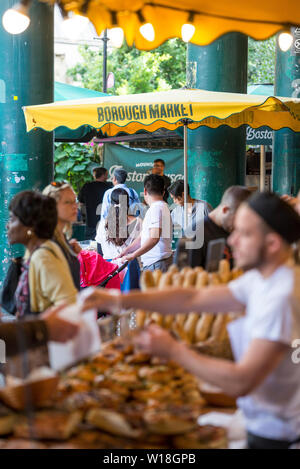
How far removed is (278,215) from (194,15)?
254 centimetres

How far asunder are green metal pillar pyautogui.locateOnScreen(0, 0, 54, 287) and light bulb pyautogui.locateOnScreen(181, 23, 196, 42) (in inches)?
110

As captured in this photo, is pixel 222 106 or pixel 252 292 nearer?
pixel 252 292

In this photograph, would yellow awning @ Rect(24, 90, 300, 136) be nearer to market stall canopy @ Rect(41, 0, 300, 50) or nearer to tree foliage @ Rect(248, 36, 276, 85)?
market stall canopy @ Rect(41, 0, 300, 50)

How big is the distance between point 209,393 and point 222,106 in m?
3.84

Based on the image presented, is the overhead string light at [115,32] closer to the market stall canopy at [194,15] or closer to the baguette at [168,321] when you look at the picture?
the market stall canopy at [194,15]

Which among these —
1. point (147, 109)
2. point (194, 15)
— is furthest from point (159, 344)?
point (147, 109)

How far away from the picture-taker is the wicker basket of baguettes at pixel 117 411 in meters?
2.29

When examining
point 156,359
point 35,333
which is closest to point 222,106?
point 156,359

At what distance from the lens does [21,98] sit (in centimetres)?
692

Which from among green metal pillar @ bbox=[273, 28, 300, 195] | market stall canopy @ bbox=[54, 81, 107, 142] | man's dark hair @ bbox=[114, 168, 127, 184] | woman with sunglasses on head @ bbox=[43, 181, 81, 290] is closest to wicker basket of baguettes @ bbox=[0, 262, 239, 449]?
woman with sunglasses on head @ bbox=[43, 181, 81, 290]

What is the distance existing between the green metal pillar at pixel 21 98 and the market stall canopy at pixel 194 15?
8.46ft

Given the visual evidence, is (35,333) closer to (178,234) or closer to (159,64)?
(178,234)

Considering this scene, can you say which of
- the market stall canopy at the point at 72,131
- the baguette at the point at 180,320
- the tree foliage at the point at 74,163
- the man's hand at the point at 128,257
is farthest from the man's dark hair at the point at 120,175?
the tree foliage at the point at 74,163

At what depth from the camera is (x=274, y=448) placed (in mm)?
2301
